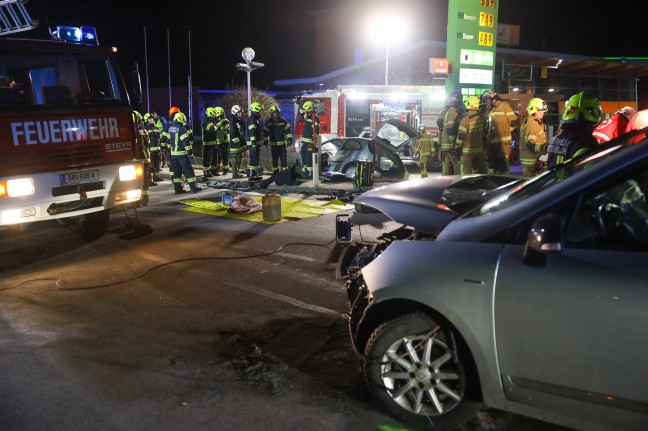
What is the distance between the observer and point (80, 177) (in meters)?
7.21

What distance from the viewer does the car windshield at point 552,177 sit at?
3064 millimetres

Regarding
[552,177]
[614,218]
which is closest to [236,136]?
[552,177]

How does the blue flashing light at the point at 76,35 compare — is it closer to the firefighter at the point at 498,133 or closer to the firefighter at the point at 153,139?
the firefighter at the point at 498,133

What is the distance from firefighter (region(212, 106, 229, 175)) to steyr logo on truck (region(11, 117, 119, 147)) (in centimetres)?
914

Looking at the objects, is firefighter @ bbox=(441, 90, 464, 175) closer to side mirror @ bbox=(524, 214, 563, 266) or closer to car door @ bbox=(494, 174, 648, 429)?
car door @ bbox=(494, 174, 648, 429)

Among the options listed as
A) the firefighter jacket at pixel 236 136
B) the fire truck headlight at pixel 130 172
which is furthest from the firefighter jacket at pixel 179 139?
the fire truck headlight at pixel 130 172

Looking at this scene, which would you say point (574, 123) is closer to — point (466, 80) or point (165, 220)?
point (165, 220)

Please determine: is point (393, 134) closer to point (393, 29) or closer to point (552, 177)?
point (393, 29)

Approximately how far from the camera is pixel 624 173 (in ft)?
8.48

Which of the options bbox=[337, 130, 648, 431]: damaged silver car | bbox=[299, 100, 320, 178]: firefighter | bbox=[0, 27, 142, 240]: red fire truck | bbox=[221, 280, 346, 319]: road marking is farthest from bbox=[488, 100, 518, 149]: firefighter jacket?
bbox=[337, 130, 648, 431]: damaged silver car

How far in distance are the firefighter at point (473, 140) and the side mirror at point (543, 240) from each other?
321 inches

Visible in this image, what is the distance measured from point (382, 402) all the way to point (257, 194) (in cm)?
987

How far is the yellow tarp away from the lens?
32.3 feet

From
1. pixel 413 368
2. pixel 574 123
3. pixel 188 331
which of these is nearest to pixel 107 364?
pixel 188 331
